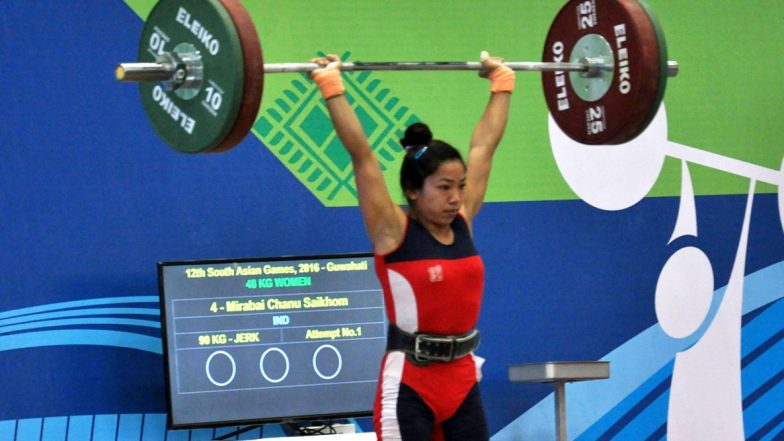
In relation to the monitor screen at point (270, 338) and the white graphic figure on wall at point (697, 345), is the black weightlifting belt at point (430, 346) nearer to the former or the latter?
the monitor screen at point (270, 338)

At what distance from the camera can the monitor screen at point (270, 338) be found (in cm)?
488

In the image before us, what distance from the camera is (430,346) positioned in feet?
11.4

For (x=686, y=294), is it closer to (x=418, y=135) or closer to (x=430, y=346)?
(x=418, y=135)

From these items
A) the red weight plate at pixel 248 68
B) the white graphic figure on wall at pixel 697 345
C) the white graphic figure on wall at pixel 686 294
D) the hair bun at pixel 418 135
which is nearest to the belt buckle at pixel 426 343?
the hair bun at pixel 418 135

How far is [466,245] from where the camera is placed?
3607 mm

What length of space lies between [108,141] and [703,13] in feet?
9.17

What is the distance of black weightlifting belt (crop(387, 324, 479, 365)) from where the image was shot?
3461mm

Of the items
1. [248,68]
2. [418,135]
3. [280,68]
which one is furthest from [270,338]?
[248,68]

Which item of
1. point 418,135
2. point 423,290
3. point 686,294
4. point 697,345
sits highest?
point 418,135

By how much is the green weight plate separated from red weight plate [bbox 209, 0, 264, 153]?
0.03 feet

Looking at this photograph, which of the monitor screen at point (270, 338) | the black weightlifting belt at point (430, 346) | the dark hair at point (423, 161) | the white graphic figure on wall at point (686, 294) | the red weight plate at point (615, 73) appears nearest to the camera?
the black weightlifting belt at point (430, 346)

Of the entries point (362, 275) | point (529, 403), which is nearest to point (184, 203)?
point (362, 275)

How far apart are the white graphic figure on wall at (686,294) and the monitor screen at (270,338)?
129cm

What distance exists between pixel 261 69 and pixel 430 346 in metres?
0.89
